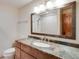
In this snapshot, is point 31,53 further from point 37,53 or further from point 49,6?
point 49,6

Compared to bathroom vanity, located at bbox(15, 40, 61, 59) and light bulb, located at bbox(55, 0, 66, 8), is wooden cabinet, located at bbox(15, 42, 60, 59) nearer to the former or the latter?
bathroom vanity, located at bbox(15, 40, 61, 59)

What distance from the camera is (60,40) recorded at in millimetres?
2451

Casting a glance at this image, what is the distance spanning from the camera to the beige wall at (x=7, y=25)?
4.38 metres

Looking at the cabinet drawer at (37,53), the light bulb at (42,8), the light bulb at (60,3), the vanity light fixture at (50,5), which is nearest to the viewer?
the cabinet drawer at (37,53)

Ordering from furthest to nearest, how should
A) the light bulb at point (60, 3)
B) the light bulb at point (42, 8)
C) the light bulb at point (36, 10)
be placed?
the light bulb at point (36, 10), the light bulb at point (42, 8), the light bulb at point (60, 3)

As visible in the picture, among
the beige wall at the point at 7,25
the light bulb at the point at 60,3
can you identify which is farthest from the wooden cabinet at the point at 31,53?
the beige wall at the point at 7,25

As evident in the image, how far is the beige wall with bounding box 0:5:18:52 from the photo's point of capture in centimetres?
438

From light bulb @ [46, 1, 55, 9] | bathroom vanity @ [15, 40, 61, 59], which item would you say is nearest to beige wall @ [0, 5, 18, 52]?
bathroom vanity @ [15, 40, 61, 59]

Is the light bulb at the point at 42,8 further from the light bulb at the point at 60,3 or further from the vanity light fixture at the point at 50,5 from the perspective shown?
the light bulb at the point at 60,3

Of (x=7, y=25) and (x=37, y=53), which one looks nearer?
(x=37, y=53)

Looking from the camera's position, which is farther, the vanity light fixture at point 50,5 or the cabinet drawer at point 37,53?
the vanity light fixture at point 50,5

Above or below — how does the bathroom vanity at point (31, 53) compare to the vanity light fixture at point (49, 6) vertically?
below

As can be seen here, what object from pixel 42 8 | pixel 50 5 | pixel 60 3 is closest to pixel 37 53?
pixel 60 3

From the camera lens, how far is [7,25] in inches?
177
